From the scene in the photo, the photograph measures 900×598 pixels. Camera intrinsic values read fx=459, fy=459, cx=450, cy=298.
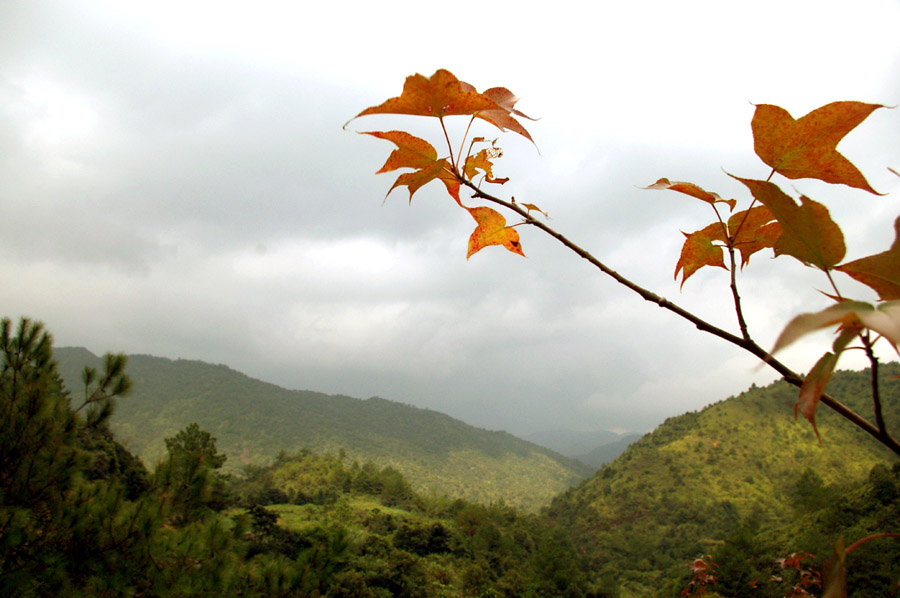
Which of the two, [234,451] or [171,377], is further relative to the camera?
[171,377]

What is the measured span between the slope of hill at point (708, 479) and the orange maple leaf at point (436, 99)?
2118cm

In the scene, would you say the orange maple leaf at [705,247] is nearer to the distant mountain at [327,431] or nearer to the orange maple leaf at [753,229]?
the orange maple leaf at [753,229]

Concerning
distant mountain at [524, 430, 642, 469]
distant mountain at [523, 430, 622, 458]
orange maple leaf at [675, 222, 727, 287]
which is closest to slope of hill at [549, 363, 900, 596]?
orange maple leaf at [675, 222, 727, 287]

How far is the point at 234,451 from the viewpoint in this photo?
38.3 m

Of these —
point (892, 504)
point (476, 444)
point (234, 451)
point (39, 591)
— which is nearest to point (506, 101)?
point (39, 591)

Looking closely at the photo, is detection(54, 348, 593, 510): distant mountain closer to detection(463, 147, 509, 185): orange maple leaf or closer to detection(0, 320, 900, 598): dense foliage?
detection(0, 320, 900, 598): dense foliage

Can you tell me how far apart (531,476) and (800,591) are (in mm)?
46454

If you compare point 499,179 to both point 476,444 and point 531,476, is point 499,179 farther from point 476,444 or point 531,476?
point 476,444

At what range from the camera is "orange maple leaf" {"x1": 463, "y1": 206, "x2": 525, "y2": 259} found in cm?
46

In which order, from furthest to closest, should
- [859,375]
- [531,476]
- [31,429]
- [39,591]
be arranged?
[531,476] < [859,375] < [31,429] < [39,591]

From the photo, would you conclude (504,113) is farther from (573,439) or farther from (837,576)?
(573,439)

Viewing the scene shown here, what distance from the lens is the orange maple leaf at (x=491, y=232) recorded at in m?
0.46

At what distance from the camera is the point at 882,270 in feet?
0.89

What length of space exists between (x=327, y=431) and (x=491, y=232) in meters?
49.5
